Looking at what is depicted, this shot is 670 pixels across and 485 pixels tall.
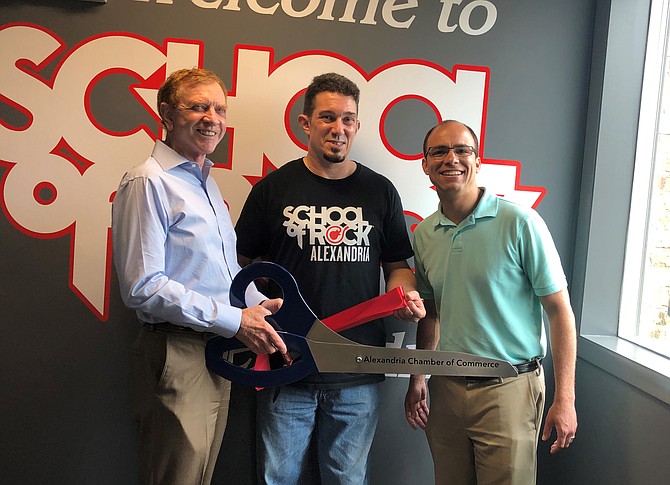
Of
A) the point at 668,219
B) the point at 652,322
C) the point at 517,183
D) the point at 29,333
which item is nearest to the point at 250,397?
the point at 29,333

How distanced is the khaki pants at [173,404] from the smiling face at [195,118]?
509mm

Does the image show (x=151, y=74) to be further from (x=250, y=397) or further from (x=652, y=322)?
(x=652, y=322)

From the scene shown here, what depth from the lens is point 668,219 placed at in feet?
6.80

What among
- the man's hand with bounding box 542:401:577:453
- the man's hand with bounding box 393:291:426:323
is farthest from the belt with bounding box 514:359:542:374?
the man's hand with bounding box 393:291:426:323

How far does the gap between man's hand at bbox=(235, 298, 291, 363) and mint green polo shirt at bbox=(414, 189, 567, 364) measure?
0.49 m

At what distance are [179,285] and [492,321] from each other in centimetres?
84

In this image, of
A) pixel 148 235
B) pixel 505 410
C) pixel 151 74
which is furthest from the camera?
pixel 151 74

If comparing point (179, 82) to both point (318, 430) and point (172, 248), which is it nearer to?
point (172, 248)

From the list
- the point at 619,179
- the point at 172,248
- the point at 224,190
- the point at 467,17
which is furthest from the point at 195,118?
the point at 619,179

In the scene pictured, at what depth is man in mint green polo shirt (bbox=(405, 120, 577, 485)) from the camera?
162 centimetres

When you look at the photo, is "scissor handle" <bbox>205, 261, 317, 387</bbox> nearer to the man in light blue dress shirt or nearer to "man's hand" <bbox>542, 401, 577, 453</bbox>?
the man in light blue dress shirt

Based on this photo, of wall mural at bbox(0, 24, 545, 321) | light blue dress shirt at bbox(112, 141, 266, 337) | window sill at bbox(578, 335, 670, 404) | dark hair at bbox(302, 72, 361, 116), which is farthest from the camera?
wall mural at bbox(0, 24, 545, 321)

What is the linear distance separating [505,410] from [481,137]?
99 cm

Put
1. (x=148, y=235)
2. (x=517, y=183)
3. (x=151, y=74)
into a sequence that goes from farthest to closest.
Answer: (x=517, y=183) < (x=151, y=74) < (x=148, y=235)
